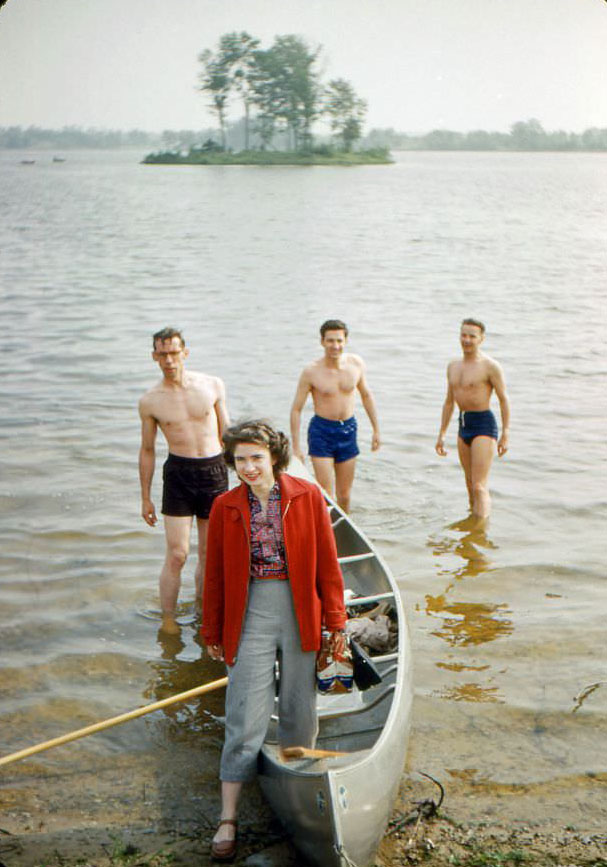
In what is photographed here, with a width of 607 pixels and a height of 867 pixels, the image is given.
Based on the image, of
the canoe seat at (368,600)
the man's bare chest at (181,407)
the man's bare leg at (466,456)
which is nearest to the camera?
the canoe seat at (368,600)

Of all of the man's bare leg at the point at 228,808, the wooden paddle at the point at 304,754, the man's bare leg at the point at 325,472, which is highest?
the man's bare leg at the point at 325,472

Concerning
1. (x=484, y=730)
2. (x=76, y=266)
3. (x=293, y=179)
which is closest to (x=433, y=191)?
(x=293, y=179)

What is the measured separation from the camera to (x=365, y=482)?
1102 centimetres

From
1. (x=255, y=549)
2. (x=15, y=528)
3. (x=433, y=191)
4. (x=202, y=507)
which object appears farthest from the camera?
(x=433, y=191)

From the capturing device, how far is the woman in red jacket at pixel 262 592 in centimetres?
433

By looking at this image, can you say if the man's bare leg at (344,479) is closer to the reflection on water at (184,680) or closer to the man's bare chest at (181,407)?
the reflection on water at (184,680)

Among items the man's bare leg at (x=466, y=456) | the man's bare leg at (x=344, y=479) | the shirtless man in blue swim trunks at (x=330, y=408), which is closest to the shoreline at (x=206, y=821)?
the shirtless man in blue swim trunks at (x=330, y=408)

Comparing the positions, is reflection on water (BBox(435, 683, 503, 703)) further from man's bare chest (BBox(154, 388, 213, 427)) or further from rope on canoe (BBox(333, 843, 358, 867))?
man's bare chest (BBox(154, 388, 213, 427))

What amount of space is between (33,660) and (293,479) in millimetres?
3475

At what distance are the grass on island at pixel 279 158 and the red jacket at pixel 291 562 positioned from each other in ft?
288

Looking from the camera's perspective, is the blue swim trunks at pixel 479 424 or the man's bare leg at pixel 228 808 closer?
the man's bare leg at pixel 228 808

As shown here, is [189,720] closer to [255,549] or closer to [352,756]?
[352,756]

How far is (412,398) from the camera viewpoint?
15.4m

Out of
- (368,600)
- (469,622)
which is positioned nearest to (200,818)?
(368,600)
